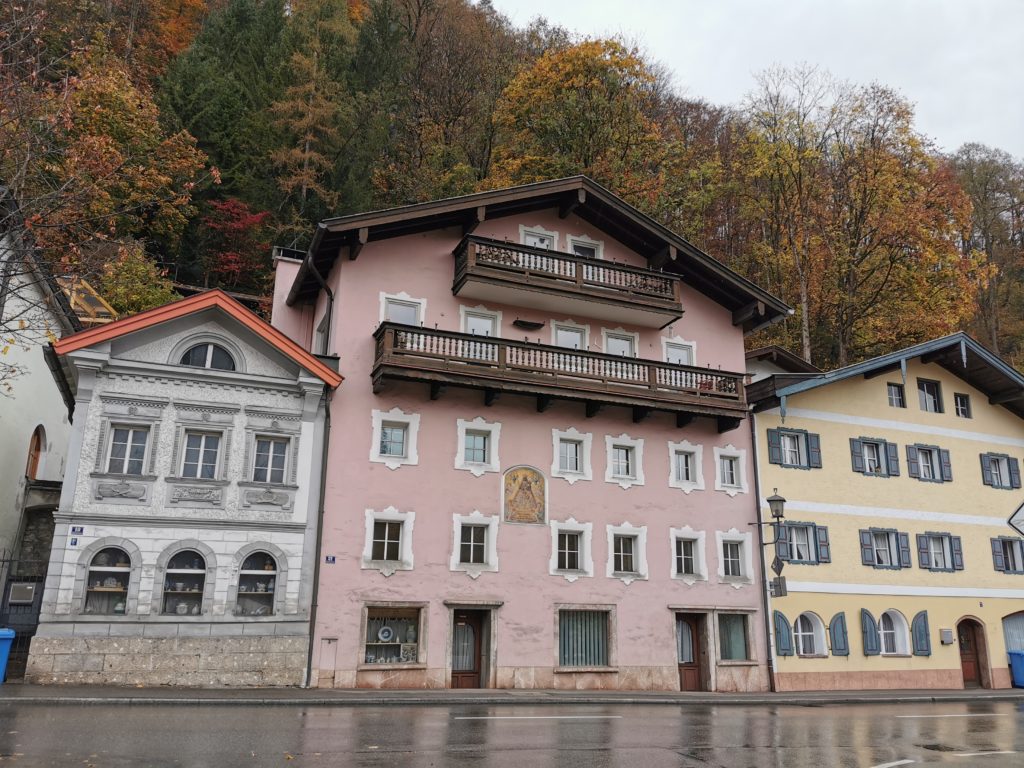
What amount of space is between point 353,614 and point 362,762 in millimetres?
10836

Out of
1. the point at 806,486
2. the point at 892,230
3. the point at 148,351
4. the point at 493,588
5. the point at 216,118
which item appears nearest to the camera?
the point at 148,351

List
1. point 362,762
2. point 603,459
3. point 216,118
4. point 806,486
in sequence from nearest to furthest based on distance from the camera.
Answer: point 362,762 < point 603,459 < point 806,486 < point 216,118

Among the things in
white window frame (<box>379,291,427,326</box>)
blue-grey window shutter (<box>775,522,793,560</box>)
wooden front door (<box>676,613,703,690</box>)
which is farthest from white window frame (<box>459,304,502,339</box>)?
blue-grey window shutter (<box>775,522,793,560</box>)

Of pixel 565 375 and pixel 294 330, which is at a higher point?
pixel 294 330

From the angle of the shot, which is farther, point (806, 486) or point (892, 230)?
point (892, 230)

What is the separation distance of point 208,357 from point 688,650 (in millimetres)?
15446

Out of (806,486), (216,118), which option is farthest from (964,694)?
(216,118)

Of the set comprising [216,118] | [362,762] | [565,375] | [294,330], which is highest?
[216,118]

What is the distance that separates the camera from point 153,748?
35.6 feet

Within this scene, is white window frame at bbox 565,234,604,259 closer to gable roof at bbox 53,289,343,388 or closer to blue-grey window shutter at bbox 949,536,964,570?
gable roof at bbox 53,289,343,388

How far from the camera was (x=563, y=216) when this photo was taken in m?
27.1

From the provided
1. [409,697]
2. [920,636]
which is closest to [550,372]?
[409,697]

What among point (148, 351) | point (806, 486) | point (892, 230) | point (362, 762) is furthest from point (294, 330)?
point (892, 230)

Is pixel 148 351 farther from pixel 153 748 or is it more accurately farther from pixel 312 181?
pixel 312 181
